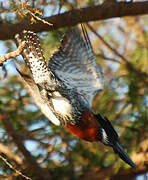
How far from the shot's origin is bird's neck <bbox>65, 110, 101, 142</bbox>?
2.64m

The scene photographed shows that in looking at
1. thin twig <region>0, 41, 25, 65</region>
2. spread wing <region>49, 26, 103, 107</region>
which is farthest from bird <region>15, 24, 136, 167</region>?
thin twig <region>0, 41, 25, 65</region>

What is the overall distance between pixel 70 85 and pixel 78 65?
0.86 feet

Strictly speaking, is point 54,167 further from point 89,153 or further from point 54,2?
point 54,2

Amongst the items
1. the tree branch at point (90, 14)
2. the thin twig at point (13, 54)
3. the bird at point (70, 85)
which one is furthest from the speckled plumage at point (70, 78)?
the thin twig at point (13, 54)

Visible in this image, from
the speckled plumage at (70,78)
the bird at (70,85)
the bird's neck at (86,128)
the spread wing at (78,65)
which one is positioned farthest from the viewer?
the spread wing at (78,65)

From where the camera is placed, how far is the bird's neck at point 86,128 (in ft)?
8.68

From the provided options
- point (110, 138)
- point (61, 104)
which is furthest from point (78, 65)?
point (110, 138)

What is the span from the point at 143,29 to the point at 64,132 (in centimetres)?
177

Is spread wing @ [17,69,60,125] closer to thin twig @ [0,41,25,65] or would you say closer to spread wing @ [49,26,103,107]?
spread wing @ [49,26,103,107]

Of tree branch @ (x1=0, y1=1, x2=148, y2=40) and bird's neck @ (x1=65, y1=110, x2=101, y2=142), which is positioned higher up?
tree branch @ (x1=0, y1=1, x2=148, y2=40)

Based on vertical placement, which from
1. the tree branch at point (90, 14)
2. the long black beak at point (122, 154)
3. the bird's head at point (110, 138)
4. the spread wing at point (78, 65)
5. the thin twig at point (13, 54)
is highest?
the tree branch at point (90, 14)

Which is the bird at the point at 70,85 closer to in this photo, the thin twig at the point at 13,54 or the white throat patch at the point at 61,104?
the white throat patch at the point at 61,104

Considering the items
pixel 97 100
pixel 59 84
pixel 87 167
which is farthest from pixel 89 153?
pixel 59 84

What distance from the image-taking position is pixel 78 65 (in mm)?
2896
